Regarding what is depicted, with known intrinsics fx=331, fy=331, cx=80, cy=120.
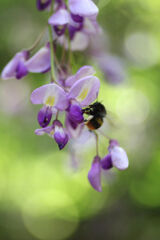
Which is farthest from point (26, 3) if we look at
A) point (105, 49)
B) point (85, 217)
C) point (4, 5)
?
point (85, 217)

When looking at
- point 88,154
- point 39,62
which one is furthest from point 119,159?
point 88,154

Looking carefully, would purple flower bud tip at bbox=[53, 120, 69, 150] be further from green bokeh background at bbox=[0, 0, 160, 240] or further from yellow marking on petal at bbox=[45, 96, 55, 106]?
green bokeh background at bbox=[0, 0, 160, 240]

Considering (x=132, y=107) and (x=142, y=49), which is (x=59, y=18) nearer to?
(x=142, y=49)

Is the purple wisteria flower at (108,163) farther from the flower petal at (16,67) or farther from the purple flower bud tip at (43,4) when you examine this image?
the purple flower bud tip at (43,4)

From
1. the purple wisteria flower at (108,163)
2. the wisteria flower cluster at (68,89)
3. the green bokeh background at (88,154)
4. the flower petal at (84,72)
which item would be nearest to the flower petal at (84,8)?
the wisteria flower cluster at (68,89)

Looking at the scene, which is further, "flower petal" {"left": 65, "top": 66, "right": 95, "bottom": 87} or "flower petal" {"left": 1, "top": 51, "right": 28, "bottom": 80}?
"flower petal" {"left": 1, "top": 51, "right": 28, "bottom": 80}

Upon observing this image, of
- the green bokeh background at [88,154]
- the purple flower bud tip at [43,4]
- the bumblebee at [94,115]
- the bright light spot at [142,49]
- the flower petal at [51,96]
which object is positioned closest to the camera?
the flower petal at [51,96]

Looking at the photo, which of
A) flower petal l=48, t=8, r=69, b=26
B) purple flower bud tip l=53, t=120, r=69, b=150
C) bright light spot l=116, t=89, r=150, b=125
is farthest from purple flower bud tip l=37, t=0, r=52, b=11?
bright light spot l=116, t=89, r=150, b=125
